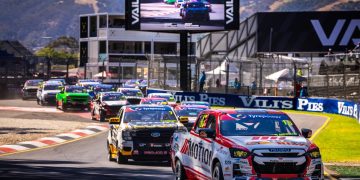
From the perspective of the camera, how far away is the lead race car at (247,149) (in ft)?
45.5

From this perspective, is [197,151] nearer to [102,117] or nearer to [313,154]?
[313,154]

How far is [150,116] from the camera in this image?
22359 millimetres

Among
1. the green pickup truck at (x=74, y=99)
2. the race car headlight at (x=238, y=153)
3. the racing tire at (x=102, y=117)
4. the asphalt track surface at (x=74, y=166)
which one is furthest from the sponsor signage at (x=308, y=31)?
the race car headlight at (x=238, y=153)

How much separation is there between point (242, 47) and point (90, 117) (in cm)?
6258

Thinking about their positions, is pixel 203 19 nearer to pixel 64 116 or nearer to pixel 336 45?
pixel 64 116

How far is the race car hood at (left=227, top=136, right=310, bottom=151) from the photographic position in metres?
14.0

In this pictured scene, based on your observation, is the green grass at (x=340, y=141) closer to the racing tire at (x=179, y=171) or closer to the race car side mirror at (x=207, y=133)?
the racing tire at (x=179, y=171)

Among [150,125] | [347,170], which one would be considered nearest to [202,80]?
[150,125]

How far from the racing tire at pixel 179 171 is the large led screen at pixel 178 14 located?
41.4 meters

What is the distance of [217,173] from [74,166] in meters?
7.08

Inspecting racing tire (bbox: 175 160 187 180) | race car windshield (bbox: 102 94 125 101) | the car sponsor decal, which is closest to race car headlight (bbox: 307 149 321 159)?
the car sponsor decal

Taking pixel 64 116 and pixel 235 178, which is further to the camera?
pixel 64 116

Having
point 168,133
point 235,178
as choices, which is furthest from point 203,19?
point 235,178

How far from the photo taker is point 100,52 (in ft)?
452
